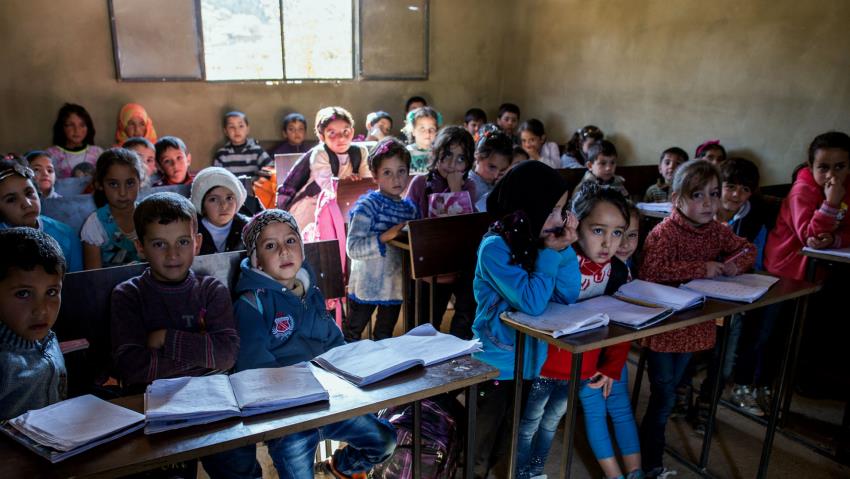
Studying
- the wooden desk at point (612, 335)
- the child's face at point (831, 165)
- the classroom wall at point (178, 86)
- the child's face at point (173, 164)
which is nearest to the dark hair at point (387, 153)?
the wooden desk at point (612, 335)

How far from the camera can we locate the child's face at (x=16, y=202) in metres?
2.35

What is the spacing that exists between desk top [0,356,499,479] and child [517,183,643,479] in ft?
2.52

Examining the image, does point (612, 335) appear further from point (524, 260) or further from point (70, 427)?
point (70, 427)

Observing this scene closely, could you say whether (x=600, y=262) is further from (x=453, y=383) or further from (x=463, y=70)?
(x=463, y=70)

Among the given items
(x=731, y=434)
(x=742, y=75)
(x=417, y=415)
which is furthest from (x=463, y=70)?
(x=417, y=415)

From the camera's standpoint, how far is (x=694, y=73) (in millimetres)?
5379

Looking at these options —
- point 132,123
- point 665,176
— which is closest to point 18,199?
point 132,123

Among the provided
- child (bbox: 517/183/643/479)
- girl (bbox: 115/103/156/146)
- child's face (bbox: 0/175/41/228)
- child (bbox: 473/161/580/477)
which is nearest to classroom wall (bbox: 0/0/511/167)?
girl (bbox: 115/103/156/146)

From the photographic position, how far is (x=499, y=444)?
8.36ft

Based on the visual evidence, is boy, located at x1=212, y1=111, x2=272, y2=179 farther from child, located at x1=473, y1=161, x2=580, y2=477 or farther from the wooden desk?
the wooden desk

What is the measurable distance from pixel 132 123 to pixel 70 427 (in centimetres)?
532

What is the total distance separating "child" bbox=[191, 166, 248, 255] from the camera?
8.77ft

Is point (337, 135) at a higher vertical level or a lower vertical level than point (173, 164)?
higher

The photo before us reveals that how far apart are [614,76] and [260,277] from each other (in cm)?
542
